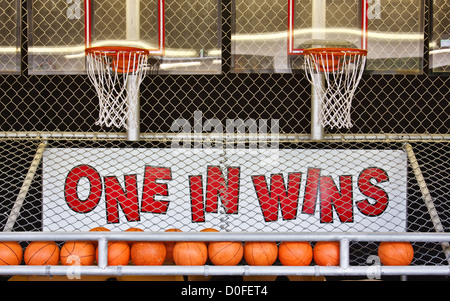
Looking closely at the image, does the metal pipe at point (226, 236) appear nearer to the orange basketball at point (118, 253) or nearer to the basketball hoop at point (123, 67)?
the orange basketball at point (118, 253)

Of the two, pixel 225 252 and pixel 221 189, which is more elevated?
pixel 221 189

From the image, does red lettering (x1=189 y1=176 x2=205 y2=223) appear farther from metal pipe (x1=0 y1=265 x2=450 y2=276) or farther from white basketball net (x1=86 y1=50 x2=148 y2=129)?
metal pipe (x1=0 y1=265 x2=450 y2=276)

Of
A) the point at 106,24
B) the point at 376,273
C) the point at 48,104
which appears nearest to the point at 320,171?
the point at 376,273

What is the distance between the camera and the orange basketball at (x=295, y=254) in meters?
2.90

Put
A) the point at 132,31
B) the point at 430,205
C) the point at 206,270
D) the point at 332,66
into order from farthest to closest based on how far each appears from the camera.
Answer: the point at 332,66 < the point at 132,31 < the point at 430,205 < the point at 206,270

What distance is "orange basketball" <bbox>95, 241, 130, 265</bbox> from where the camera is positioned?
2.80m

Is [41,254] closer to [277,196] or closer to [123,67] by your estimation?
[123,67]

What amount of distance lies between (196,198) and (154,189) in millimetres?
374

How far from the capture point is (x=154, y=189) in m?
3.67

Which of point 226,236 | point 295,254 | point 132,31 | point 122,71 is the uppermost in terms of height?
point 132,31

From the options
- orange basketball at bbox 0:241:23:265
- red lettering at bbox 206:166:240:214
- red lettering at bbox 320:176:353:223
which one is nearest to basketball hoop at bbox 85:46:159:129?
red lettering at bbox 206:166:240:214

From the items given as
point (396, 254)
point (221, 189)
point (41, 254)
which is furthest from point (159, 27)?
point (396, 254)

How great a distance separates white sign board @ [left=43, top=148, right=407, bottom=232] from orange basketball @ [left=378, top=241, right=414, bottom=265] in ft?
2.08

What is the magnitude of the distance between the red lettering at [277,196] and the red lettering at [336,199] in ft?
0.73
